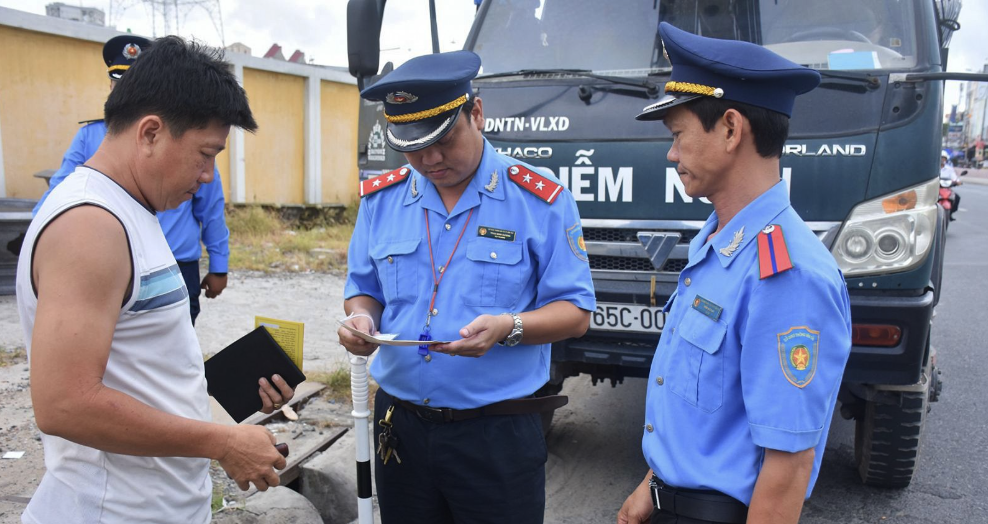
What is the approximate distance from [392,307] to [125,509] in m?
0.92

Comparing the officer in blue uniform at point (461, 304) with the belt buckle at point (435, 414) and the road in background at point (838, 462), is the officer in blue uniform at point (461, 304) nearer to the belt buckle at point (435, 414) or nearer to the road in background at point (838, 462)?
the belt buckle at point (435, 414)

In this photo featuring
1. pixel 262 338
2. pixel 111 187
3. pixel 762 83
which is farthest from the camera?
pixel 262 338

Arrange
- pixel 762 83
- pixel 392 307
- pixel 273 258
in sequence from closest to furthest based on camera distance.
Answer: pixel 762 83
pixel 392 307
pixel 273 258

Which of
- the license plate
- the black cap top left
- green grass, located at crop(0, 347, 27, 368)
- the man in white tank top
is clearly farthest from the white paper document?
green grass, located at crop(0, 347, 27, 368)

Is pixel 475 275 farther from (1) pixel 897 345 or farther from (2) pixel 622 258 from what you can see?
(1) pixel 897 345

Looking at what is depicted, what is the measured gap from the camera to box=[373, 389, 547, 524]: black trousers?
2.06 m

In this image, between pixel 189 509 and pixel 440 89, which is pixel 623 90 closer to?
pixel 440 89

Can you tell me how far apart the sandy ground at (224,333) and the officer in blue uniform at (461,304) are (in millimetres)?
1672

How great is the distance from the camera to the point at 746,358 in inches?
57.7

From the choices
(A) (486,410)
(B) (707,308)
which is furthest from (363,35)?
(B) (707,308)

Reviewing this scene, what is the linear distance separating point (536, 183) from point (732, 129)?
751 mm

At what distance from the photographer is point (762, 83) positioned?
5.08 ft

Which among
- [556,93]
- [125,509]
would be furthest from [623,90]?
[125,509]

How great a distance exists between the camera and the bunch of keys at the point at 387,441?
217 centimetres
